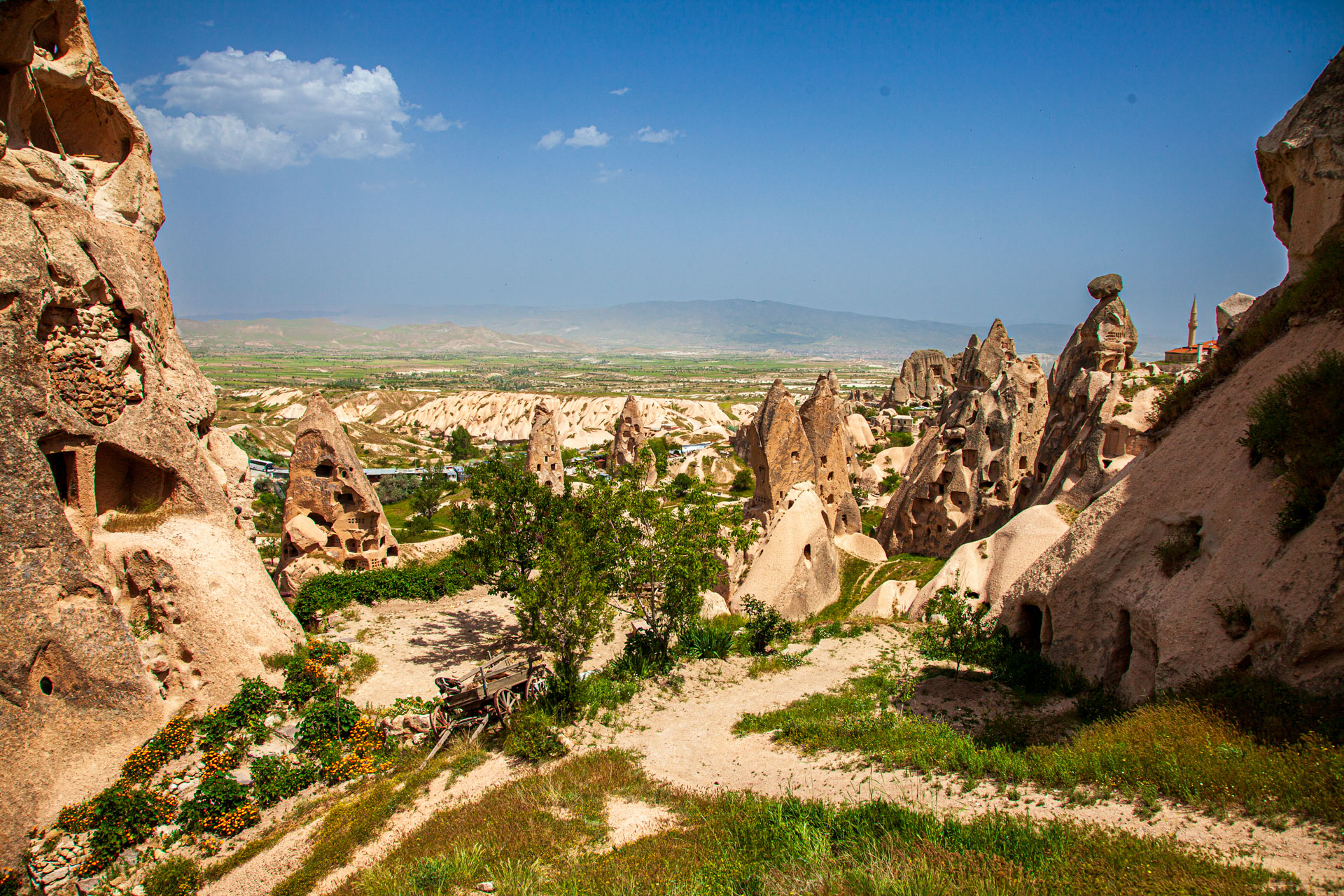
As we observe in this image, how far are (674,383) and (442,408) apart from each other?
9613 centimetres

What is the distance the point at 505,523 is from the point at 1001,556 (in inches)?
518

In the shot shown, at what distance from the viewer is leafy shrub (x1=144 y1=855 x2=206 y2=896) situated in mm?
9367

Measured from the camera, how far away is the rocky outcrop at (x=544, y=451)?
99.4 feet

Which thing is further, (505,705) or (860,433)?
(860,433)

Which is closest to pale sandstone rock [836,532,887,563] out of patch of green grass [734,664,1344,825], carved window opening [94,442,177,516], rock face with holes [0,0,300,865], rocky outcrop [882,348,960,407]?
patch of green grass [734,664,1344,825]

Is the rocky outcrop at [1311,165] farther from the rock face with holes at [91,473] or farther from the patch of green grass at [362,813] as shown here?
the rock face with holes at [91,473]

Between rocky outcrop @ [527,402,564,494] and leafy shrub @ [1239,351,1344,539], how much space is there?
24623 mm

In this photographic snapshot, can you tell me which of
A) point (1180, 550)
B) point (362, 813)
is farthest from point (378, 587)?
point (1180, 550)

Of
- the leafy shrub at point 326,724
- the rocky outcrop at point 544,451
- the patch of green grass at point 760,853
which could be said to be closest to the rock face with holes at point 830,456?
the rocky outcrop at point 544,451

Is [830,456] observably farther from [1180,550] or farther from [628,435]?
[628,435]

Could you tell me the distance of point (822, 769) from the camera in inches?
401

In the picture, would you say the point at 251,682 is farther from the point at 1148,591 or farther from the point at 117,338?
the point at 1148,591

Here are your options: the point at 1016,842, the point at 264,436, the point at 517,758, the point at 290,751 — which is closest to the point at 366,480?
the point at 290,751

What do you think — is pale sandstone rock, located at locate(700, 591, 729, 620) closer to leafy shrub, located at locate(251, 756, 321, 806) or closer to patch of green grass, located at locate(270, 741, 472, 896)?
patch of green grass, located at locate(270, 741, 472, 896)
